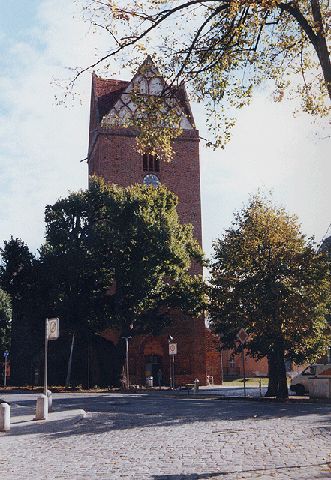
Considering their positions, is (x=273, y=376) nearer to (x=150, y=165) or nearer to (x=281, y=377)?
(x=281, y=377)

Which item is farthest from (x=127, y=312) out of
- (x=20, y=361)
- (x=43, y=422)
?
(x=43, y=422)

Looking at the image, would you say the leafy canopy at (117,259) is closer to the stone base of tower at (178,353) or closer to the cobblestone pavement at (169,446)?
the stone base of tower at (178,353)

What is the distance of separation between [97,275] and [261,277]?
530 inches

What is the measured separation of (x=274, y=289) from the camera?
85.2 feet

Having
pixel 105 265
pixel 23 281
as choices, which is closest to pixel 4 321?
pixel 23 281

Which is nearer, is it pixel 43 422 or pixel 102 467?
pixel 102 467

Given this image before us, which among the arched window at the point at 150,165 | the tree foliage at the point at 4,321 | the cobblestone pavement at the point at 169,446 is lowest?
the cobblestone pavement at the point at 169,446

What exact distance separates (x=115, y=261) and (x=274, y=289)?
42.7 feet

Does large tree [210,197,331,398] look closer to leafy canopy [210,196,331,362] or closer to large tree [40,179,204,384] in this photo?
leafy canopy [210,196,331,362]

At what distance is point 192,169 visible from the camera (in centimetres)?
4959

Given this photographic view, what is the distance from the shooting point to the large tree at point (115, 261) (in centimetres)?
3603

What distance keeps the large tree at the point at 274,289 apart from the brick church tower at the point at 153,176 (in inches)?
621

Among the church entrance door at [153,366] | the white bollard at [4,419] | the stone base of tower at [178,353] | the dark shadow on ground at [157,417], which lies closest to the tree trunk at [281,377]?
the dark shadow on ground at [157,417]

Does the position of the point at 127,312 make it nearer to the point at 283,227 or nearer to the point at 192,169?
the point at 283,227
